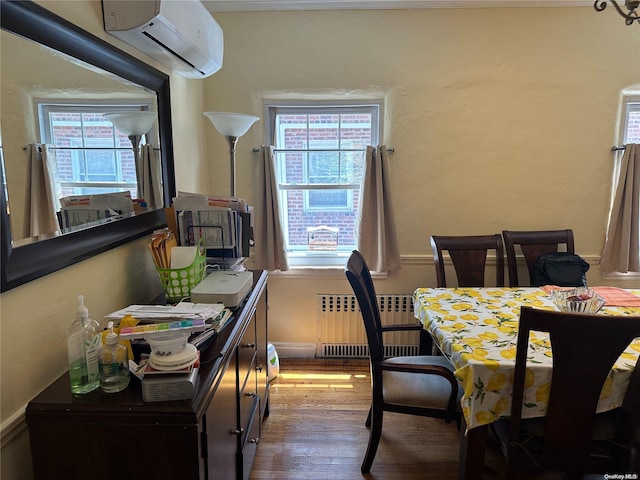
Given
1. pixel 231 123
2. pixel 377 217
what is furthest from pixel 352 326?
pixel 231 123

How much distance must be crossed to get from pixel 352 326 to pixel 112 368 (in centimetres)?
217

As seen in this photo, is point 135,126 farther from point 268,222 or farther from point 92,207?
point 268,222

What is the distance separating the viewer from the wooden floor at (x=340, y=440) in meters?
2.04

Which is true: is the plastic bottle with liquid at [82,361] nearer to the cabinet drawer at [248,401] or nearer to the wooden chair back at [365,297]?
the cabinet drawer at [248,401]

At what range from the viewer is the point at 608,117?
2.88 m

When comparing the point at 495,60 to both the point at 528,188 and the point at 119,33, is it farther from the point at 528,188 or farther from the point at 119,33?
the point at 119,33

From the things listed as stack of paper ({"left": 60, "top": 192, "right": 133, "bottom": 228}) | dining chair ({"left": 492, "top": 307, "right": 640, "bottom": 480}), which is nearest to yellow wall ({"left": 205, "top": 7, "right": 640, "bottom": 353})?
stack of paper ({"left": 60, "top": 192, "right": 133, "bottom": 228})

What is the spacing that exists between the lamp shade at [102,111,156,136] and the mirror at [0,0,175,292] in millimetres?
128

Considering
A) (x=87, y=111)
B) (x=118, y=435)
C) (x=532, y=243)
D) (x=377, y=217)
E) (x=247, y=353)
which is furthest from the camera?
(x=377, y=217)

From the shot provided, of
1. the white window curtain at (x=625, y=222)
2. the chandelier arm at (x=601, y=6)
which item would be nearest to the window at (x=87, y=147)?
the chandelier arm at (x=601, y=6)

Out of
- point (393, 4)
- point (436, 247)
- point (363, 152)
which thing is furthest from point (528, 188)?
point (393, 4)

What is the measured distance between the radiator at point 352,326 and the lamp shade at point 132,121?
1.69 meters

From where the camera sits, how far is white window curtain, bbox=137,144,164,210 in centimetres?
189

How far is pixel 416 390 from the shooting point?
1.92 meters
